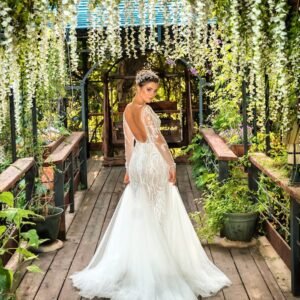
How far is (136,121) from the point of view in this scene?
15.1ft

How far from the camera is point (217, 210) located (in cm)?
562

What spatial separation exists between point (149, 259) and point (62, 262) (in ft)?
3.46

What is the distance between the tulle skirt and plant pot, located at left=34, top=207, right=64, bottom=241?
824 millimetres

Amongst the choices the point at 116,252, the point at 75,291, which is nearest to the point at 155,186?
the point at 116,252

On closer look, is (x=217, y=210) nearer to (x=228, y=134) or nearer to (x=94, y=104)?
(x=228, y=134)

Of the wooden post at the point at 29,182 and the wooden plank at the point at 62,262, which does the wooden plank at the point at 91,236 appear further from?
the wooden post at the point at 29,182

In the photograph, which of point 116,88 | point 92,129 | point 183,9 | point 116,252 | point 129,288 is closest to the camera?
point 183,9

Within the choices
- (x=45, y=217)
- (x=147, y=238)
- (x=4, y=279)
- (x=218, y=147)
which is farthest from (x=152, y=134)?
(x=218, y=147)

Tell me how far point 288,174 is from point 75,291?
6.04 ft

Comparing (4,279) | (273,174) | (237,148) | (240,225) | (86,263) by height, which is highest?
(273,174)

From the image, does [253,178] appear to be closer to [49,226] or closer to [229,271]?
[229,271]

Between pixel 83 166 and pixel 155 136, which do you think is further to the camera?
pixel 83 166

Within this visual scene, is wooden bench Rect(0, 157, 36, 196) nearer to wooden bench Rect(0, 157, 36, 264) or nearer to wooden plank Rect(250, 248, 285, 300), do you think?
wooden bench Rect(0, 157, 36, 264)

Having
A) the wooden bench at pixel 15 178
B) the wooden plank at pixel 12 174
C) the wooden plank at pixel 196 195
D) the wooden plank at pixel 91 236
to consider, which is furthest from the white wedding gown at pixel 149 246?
the wooden plank at pixel 196 195
